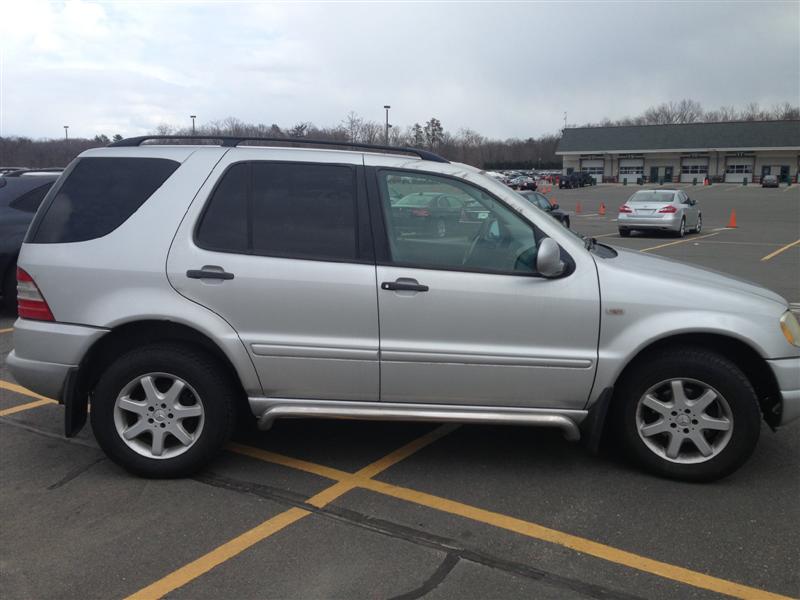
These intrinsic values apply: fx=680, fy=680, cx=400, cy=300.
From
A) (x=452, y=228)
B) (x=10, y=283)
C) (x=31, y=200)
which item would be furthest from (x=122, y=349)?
(x=31, y=200)

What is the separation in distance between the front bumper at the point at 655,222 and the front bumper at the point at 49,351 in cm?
1909

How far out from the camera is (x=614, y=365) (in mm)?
3811

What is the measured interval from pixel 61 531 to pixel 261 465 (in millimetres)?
1169

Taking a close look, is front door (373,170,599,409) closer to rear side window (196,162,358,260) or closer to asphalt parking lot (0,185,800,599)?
rear side window (196,162,358,260)

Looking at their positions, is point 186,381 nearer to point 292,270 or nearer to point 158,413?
point 158,413

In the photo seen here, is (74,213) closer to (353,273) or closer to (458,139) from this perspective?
(353,273)

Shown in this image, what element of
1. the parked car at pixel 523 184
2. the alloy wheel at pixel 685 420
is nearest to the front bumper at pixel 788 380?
the alloy wheel at pixel 685 420

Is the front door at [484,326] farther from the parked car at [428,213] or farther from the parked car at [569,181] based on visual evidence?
the parked car at [569,181]

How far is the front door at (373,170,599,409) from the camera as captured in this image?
3.78m

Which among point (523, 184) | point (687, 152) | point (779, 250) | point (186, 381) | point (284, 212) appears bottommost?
point (779, 250)

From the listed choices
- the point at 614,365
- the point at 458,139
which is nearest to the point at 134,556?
the point at 614,365

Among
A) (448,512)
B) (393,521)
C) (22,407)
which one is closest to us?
(393,521)

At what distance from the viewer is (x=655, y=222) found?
20422 mm

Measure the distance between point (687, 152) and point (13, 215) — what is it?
84.0 metres
